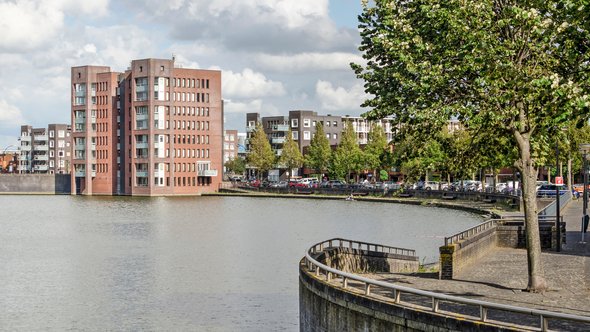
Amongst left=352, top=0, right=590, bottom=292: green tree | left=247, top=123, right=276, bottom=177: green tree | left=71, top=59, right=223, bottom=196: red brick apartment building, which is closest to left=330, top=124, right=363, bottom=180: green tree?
left=247, top=123, right=276, bottom=177: green tree

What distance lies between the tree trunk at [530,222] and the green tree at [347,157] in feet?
472

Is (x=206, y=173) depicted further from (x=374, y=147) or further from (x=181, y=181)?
(x=374, y=147)

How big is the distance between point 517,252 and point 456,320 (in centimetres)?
2353

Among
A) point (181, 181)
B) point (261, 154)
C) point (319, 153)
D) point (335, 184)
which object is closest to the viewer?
point (335, 184)

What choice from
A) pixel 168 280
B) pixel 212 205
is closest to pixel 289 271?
pixel 168 280

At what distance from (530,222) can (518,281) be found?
3.69 metres

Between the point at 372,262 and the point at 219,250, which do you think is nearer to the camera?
the point at 372,262

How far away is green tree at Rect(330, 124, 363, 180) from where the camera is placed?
571 feet

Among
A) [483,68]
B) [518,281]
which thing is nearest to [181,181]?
[518,281]

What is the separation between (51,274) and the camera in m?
55.2

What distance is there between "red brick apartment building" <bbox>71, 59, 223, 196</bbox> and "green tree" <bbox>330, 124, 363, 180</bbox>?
2818 centimetres

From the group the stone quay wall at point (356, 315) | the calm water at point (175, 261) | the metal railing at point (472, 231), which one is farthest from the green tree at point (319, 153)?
the stone quay wall at point (356, 315)

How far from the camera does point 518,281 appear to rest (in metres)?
30.4

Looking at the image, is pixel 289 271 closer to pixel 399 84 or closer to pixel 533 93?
pixel 399 84
